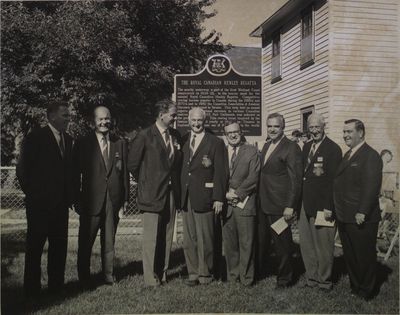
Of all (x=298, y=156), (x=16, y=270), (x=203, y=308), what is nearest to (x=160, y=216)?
(x=203, y=308)

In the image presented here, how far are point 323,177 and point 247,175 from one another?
0.79 metres

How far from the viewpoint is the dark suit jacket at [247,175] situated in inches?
167

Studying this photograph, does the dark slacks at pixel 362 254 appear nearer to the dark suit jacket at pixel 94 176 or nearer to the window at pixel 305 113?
the window at pixel 305 113

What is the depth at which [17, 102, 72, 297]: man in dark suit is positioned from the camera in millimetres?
3873

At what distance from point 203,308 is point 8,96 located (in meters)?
4.08

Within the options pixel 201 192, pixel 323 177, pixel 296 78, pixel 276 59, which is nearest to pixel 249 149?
pixel 201 192

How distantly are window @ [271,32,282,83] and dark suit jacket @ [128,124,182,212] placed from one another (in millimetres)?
2383

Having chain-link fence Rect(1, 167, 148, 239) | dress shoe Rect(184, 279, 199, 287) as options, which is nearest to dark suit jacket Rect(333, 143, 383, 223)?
dress shoe Rect(184, 279, 199, 287)

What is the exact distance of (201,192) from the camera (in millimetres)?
4223

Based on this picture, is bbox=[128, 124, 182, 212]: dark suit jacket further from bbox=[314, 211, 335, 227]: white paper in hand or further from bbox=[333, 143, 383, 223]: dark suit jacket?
bbox=[333, 143, 383, 223]: dark suit jacket

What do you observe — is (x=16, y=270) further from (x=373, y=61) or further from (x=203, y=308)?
(x=373, y=61)

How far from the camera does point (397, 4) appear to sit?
14.2ft

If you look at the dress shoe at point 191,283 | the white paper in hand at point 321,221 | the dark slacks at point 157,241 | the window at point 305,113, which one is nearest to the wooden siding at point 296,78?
the window at point 305,113

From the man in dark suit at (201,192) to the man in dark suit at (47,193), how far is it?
1263 mm
